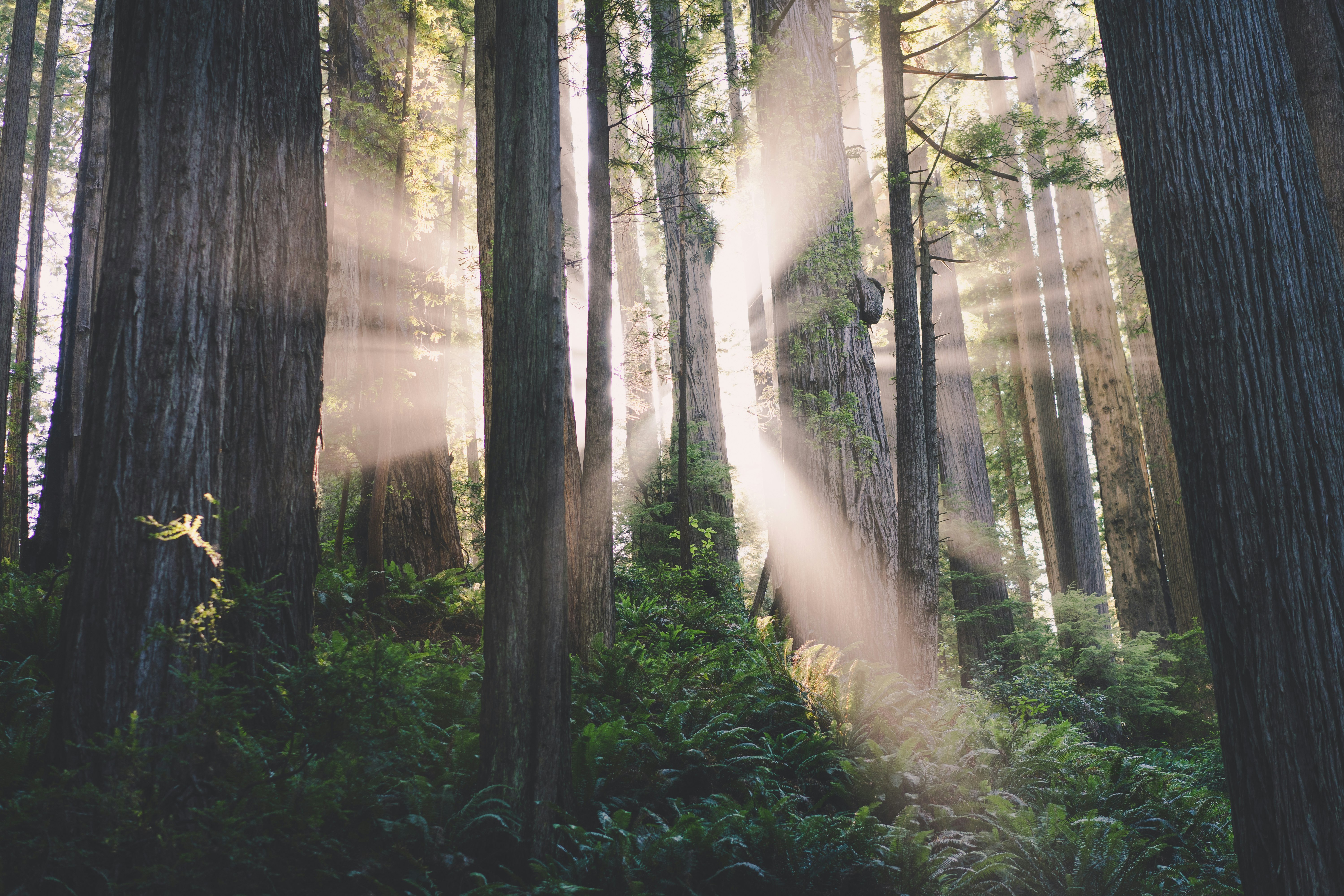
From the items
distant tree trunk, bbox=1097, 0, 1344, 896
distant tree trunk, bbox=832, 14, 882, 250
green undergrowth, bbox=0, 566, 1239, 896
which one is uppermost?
distant tree trunk, bbox=832, 14, 882, 250

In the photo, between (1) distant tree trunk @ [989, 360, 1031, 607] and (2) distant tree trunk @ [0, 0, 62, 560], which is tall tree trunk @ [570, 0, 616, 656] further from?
(1) distant tree trunk @ [989, 360, 1031, 607]

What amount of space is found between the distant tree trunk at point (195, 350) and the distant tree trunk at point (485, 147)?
8.54ft

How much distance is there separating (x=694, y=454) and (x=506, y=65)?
7784mm

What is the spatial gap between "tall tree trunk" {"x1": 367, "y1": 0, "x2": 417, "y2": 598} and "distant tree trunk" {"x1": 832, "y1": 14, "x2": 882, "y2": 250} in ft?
26.5

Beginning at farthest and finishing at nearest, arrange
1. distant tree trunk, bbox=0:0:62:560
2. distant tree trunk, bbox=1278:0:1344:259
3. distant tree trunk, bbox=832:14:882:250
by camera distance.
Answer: distant tree trunk, bbox=832:14:882:250 < distant tree trunk, bbox=0:0:62:560 < distant tree trunk, bbox=1278:0:1344:259

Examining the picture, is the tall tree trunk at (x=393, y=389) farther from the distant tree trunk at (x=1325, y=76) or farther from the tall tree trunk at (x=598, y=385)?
the distant tree trunk at (x=1325, y=76)

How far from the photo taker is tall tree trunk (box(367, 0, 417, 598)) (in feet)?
25.3

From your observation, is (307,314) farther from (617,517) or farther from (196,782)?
(617,517)

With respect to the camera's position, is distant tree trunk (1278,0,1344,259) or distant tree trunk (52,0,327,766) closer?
distant tree trunk (52,0,327,766)

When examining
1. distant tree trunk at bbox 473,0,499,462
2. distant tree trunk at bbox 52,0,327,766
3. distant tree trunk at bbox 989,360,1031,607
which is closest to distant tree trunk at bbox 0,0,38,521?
distant tree trunk at bbox 473,0,499,462

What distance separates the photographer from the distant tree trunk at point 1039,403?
13.3 metres

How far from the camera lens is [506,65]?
4.18 m

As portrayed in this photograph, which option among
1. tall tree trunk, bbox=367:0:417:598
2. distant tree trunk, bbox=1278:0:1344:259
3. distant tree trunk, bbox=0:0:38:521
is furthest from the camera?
distant tree trunk, bbox=0:0:38:521

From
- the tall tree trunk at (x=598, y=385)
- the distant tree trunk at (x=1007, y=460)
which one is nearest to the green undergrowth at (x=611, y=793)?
the tall tree trunk at (x=598, y=385)
